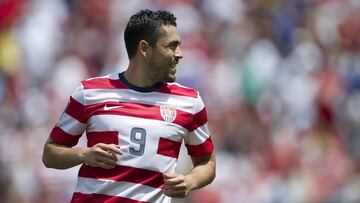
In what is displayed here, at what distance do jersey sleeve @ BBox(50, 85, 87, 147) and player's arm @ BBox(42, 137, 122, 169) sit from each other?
44mm

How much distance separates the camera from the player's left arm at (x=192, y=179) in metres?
7.15

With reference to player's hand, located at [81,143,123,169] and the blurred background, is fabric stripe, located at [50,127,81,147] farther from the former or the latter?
the blurred background

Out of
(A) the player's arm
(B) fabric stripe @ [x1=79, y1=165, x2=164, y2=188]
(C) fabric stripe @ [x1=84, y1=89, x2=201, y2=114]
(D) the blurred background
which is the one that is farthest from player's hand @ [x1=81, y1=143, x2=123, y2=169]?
(D) the blurred background

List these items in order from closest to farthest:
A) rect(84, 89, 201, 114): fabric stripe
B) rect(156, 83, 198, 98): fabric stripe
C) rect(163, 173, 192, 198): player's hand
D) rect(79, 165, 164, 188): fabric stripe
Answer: rect(163, 173, 192, 198): player's hand → rect(79, 165, 164, 188): fabric stripe → rect(84, 89, 201, 114): fabric stripe → rect(156, 83, 198, 98): fabric stripe

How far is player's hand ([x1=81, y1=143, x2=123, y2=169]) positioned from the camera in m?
7.14

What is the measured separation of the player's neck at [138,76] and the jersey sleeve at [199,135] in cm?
31

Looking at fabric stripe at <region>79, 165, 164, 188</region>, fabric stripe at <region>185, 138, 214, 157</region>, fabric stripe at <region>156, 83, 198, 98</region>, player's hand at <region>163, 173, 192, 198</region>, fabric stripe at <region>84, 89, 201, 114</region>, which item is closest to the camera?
player's hand at <region>163, 173, 192, 198</region>

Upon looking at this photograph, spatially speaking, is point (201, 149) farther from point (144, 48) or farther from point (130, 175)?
point (144, 48)

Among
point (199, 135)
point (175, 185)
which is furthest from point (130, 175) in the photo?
point (199, 135)

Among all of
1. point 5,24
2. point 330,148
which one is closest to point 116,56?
point 5,24

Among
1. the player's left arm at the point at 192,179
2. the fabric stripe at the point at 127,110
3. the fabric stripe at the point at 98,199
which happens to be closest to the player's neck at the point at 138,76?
the fabric stripe at the point at 127,110

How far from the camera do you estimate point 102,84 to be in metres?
7.48

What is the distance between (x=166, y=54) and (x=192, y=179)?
2.35 feet

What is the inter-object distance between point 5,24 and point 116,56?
1.59m
